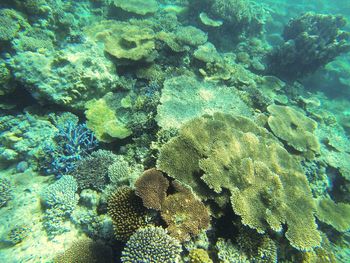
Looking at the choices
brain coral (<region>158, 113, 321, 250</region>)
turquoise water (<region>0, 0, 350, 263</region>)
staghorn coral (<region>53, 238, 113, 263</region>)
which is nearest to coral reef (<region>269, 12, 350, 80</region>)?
turquoise water (<region>0, 0, 350, 263</region>)

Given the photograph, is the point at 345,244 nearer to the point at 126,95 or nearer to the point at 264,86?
the point at 264,86

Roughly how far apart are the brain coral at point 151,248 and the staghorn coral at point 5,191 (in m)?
2.73

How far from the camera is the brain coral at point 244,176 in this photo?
3448 millimetres

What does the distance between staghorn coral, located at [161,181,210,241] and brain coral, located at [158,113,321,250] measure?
307 mm

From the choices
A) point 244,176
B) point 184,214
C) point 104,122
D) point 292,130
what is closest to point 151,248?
point 184,214

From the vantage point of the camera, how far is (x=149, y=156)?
431 cm

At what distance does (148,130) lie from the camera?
16.6 feet

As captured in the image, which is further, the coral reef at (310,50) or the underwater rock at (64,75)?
the coral reef at (310,50)

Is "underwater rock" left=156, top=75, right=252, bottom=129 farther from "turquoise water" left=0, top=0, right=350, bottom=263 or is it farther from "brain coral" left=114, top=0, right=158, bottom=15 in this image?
"brain coral" left=114, top=0, right=158, bottom=15

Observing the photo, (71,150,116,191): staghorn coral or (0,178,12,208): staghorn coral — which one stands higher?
(71,150,116,191): staghorn coral

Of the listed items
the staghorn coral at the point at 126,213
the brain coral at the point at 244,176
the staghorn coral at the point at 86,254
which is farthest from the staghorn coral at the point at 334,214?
the staghorn coral at the point at 86,254

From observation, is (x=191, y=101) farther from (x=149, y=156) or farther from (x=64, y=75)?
(x=64, y=75)

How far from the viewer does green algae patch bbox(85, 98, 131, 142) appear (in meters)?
5.18

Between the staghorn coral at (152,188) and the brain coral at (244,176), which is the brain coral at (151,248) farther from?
the brain coral at (244,176)
